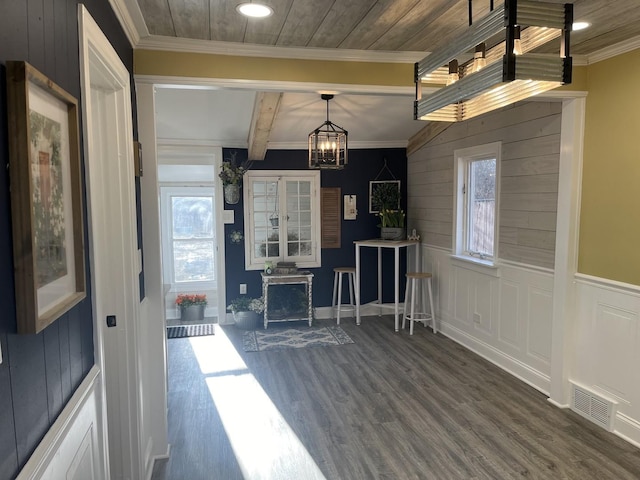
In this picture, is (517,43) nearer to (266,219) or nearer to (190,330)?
(266,219)

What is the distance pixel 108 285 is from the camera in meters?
2.12

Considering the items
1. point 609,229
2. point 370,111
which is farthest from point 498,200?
point 370,111

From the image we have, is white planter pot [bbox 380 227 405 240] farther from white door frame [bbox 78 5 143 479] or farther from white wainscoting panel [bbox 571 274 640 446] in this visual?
white door frame [bbox 78 5 143 479]

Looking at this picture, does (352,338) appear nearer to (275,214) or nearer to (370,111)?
(275,214)

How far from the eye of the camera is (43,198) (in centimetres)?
107

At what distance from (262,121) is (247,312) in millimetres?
2241

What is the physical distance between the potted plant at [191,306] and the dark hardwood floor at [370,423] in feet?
4.35

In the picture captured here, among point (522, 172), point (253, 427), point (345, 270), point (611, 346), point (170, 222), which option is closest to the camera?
point (611, 346)

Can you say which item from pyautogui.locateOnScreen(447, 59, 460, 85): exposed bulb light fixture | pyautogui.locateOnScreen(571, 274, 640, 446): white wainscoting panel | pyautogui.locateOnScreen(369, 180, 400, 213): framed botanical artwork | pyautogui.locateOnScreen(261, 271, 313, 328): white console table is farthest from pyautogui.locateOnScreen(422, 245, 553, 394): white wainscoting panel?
pyautogui.locateOnScreen(447, 59, 460, 85): exposed bulb light fixture

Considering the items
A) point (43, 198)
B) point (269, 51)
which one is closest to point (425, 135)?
point (269, 51)

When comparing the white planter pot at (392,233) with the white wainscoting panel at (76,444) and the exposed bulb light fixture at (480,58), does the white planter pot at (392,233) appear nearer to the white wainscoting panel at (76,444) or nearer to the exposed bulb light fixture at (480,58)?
the exposed bulb light fixture at (480,58)

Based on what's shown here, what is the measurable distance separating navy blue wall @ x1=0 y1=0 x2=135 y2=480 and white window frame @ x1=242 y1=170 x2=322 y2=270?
402cm

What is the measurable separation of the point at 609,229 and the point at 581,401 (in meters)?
1.23

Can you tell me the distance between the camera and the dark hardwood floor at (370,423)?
258cm
